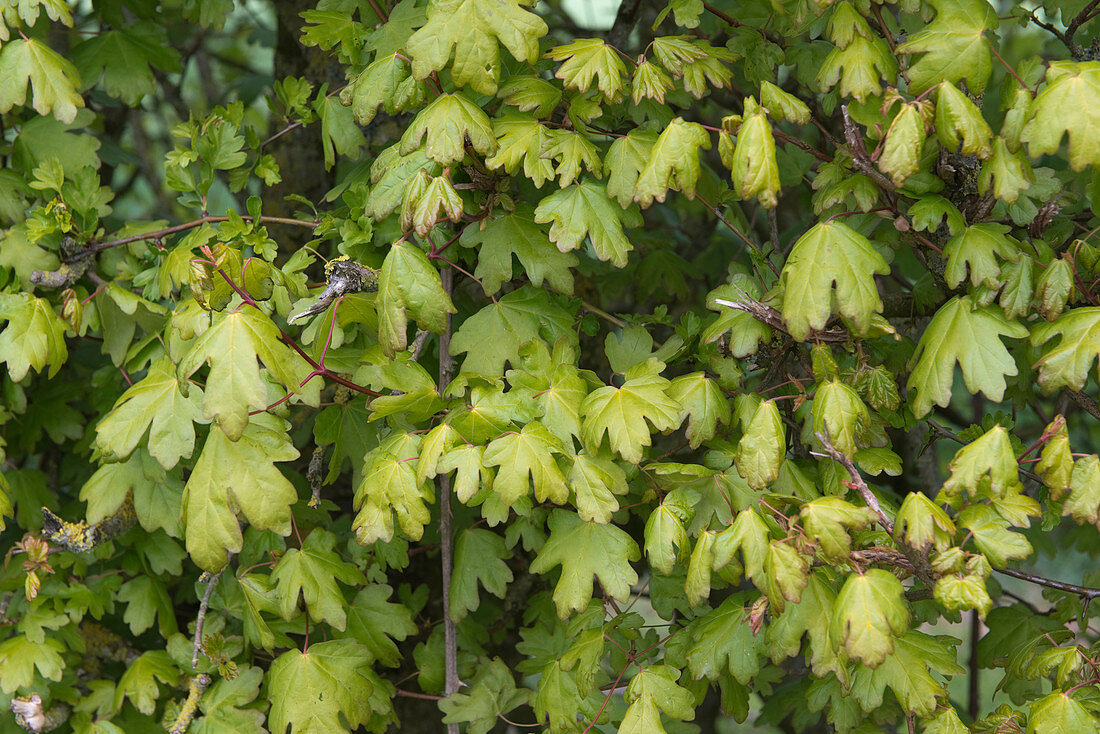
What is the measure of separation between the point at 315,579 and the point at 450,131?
1.02 m

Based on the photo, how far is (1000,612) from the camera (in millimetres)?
2264

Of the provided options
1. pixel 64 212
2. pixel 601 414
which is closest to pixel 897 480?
pixel 601 414

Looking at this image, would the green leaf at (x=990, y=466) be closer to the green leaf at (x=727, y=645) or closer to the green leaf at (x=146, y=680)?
the green leaf at (x=727, y=645)

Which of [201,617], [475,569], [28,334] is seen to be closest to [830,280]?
[475,569]

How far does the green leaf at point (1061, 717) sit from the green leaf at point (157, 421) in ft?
5.38

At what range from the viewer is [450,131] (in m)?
1.66

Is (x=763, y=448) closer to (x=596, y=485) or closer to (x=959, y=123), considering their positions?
(x=596, y=485)

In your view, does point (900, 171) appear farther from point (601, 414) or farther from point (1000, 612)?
point (1000, 612)

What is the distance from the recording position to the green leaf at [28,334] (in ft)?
6.51

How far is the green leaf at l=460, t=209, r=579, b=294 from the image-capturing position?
1.85 meters

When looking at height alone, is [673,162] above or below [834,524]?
above

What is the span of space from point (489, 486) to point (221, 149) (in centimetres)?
113

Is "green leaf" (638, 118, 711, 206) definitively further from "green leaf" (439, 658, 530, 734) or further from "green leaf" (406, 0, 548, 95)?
"green leaf" (439, 658, 530, 734)

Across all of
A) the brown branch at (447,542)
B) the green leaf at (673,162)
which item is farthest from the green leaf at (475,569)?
the green leaf at (673,162)
